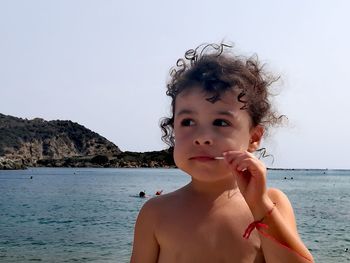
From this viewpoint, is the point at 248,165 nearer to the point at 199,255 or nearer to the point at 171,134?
the point at 199,255

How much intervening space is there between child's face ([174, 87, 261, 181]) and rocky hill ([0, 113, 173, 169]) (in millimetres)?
158045

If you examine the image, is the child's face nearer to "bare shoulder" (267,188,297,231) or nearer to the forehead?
the forehead

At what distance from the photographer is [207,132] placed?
266cm

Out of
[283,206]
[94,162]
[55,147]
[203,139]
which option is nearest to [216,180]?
[203,139]

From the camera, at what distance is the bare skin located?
2.64 m

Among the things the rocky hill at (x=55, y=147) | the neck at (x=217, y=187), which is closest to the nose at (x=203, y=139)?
the neck at (x=217, y=187)

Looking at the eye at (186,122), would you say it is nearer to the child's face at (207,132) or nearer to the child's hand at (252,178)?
the child's face at (207,132)

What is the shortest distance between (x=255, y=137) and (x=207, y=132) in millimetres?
387

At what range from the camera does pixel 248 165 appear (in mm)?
2402

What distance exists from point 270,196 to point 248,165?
391mm

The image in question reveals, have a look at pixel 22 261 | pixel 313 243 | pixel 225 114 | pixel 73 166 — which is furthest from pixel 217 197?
pixel 73 166

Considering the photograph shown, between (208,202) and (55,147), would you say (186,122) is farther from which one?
(55,147)

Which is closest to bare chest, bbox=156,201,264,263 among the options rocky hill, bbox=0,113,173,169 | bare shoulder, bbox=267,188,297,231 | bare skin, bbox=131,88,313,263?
bare skin, bbox=131,88,313,263

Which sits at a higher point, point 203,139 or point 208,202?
point 203,139
